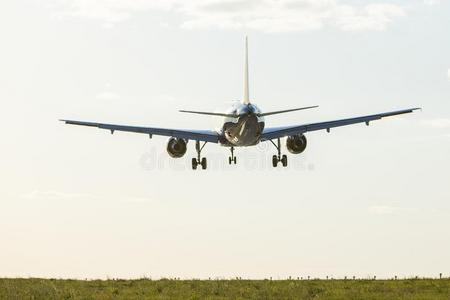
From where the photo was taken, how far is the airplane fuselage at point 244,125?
166 feet

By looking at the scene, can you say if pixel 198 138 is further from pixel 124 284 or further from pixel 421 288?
pixel 421 288

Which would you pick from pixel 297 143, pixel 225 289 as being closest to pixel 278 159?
pixel 297 143

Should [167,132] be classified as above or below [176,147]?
above

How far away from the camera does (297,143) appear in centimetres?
5616

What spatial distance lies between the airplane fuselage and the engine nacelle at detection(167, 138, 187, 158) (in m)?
4.29

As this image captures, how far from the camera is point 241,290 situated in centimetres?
4100

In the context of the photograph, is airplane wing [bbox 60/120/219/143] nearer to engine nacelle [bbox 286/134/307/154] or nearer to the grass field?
engine nacelle [bbox 286/134/307/154]

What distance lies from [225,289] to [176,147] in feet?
56.8

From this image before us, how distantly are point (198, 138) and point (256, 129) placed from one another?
22.8ft

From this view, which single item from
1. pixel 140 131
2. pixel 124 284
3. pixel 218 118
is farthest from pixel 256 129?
pixel 124 284

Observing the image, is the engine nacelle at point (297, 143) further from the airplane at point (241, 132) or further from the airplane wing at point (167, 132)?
the airplane wing at point (167, 132)

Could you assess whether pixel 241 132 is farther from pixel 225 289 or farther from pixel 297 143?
pixel 225 289

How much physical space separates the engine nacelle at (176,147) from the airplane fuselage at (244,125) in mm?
4293

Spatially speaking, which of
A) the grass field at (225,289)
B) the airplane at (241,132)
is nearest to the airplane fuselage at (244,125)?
the airplane at (241,132)
